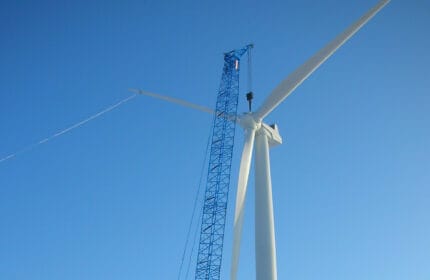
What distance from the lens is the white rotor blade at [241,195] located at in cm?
2738

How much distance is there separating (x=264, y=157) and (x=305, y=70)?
6.40 m

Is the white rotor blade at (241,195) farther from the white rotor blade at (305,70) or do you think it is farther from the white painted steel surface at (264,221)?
the white rotor blade at (305,70)

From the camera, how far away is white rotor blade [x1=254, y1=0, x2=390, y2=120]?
28.1 m

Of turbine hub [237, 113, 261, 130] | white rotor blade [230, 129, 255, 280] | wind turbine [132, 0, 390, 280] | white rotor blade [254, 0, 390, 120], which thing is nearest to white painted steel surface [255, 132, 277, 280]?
wind turbine [132, 0, 390, 280]

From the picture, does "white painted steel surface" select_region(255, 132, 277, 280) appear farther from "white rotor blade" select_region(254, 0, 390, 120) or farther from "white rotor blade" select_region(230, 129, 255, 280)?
"white rotor blade" select_region(254, 0, 390, 120)

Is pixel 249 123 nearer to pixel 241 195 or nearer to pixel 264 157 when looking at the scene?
pixel 264 157

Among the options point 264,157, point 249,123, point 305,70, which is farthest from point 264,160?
point 305,70

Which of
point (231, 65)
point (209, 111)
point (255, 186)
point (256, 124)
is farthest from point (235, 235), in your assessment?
point (231, 65)

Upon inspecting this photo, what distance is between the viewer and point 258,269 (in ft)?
86.3

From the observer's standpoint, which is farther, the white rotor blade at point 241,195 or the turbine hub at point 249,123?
the turbine hub at point 249,123

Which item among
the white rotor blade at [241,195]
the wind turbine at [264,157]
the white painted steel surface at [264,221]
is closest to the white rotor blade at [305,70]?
the wind turbine at [264,157]

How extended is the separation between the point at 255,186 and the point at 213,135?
15.2m

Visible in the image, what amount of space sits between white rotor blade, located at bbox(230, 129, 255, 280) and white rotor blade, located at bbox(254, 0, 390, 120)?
2088 millimetres

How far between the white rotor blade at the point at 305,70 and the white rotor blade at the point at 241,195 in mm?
2088
